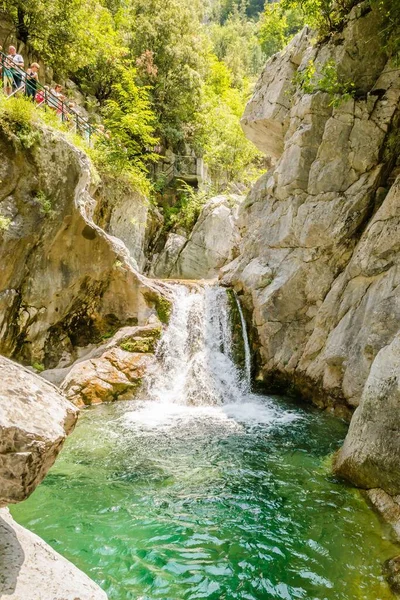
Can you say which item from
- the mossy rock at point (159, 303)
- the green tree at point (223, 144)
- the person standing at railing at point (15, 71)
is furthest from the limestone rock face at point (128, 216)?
the green tree at point (223, 144)

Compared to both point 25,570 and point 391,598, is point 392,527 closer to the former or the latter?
point 391,598

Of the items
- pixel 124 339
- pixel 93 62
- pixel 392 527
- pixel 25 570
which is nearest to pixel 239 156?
pixel 93 62

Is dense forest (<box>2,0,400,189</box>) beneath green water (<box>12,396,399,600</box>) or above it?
above

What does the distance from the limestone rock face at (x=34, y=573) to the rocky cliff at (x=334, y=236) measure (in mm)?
7534

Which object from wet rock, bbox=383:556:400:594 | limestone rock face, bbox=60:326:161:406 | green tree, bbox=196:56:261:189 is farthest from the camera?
green tree, bbox=196:56:261:189

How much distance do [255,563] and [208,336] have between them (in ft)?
29.6

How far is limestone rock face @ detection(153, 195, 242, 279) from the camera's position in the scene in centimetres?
2294

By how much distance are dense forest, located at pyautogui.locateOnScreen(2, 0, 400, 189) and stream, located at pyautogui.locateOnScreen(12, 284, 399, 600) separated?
13.0 metres

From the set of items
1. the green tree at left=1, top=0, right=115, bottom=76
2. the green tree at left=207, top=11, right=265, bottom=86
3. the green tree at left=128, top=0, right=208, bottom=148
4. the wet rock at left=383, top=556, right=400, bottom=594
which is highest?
the green tree at left=207, top=11, right=265, bottom=86

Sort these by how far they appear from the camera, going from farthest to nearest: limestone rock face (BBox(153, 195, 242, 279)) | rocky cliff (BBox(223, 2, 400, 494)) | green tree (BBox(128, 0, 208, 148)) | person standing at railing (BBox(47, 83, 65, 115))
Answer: green tree (BBox(128, 0, 208, 148)), limestone rock face (BBox(153, 195, 242, 279)), person standing at railing (BBox(47, 83, 65, 115)), rocky cliff (BBox(223, 2, 400, 494))

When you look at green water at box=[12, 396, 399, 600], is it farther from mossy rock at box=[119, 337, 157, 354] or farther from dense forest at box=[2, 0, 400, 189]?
dense forest at box=[2, 0, 400, 189]

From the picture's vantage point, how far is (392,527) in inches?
204

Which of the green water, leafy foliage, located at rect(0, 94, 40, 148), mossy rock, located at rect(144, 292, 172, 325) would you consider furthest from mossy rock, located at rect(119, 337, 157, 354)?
leafy foliage, located at rect(0, 94, 40, 148)

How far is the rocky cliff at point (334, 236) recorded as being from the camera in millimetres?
9680
